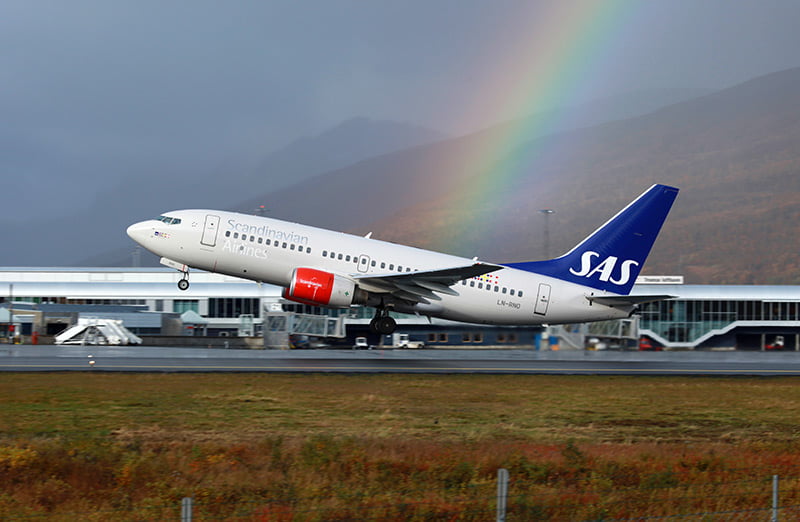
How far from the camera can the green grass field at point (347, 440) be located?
1421cm

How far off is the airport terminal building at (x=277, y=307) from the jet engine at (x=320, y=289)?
30.6 metres

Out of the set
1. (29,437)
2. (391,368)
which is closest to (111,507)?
(29,437)

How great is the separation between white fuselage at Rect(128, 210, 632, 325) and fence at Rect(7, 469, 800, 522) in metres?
22.2

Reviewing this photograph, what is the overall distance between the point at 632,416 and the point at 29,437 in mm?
16069

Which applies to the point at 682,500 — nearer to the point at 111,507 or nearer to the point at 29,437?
the point at 111,507

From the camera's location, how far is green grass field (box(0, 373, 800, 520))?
14.2 m

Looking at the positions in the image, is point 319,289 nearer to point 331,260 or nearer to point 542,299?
point 331,260

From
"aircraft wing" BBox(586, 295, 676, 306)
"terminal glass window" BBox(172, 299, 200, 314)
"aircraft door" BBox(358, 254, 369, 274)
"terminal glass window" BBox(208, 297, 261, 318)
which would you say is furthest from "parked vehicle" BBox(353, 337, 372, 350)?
"terminal glass window" BBox(172, 299, 200, 314)

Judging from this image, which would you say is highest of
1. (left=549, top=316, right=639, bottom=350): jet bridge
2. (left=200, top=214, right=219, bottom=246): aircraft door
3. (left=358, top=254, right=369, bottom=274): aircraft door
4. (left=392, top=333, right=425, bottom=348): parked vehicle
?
(left=200, top=214, right=219, bottom=246): aircraft door

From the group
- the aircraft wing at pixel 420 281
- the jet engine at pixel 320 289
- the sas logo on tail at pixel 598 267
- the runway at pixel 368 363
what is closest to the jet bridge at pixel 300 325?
the runway at pixel 368 363

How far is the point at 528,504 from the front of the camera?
42.5 feet

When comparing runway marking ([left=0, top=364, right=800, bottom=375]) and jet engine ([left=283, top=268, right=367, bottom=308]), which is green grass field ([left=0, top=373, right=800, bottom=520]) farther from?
jet engine ([left=283, top=268, right=367, bottom=308])

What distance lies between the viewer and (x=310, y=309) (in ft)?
278

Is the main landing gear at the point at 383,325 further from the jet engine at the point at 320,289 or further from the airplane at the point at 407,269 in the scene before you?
the jet engine at the point at 320,289
